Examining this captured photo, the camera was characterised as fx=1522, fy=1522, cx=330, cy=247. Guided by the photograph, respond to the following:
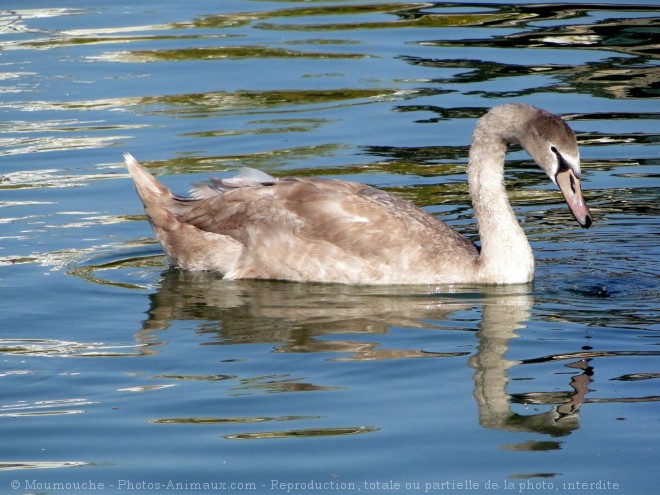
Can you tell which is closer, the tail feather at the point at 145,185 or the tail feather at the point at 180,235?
the tail feather at the point at 180,235

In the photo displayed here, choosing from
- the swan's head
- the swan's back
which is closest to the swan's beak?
the swan's head

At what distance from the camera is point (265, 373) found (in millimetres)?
8531

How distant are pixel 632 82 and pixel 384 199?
6.22m

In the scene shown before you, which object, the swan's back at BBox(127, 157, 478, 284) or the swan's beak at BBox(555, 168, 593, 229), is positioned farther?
the swan's back at BBox(127, 157, 478, 284)

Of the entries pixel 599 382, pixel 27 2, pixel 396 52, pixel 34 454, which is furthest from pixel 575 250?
pixel 27 2

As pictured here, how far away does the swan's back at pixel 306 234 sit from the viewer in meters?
10.6

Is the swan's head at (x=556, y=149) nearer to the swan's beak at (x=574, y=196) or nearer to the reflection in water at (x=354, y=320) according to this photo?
the swan's beak at (x=574, y=196)

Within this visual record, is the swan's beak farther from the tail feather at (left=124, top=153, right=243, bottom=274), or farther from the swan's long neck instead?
the tail feather at (left=124, top=153, right=243, bottom=274)

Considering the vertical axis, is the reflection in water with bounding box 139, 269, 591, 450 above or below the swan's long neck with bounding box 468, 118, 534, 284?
below

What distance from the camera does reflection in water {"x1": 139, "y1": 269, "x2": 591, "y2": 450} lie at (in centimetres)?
791

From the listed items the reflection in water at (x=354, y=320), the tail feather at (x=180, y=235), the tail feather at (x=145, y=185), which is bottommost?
the reflection in water at (x=354, y=320)

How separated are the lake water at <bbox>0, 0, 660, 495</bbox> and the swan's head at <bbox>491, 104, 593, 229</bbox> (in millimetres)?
604

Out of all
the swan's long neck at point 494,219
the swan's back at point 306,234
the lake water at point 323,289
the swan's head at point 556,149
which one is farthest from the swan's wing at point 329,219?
the swan's head at point 556,149

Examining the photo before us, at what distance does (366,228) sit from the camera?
1075 centimetres
